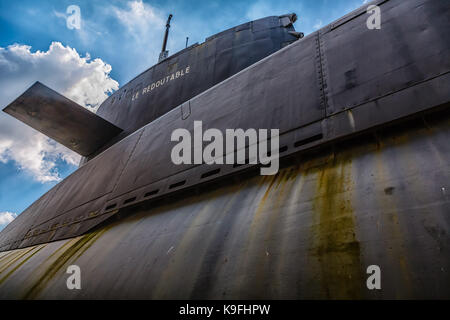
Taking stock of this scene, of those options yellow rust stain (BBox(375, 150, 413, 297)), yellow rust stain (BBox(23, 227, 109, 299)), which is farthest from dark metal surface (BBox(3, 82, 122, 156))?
yellow rust stain (BBox(375, 150, 413, 297))

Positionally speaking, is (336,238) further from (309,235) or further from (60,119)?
(60,119)

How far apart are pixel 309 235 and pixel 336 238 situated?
6.9 inches

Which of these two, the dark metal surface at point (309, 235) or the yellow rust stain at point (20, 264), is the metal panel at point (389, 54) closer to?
the dark metal surface at point (309, 235)

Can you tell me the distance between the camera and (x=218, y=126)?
3.53m

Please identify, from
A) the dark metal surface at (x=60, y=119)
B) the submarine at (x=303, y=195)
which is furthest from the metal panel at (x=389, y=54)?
the dark metal surface at (x=60, y=119)

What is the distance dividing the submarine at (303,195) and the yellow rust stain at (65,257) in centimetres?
3

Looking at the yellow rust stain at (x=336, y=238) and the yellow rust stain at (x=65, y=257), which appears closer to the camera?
the yellow rust stain at (x=336, y=238)

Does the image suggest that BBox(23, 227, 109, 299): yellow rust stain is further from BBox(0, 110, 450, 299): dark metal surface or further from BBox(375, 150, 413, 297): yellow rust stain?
BBox(375, 150, 413, 297): yellow rust stain

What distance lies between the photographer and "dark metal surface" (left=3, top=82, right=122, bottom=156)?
6113 mm

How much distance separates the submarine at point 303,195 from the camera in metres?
1.45

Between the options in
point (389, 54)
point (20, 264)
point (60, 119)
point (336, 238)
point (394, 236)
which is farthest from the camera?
point (60, 119)

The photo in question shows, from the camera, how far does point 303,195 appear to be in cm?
208

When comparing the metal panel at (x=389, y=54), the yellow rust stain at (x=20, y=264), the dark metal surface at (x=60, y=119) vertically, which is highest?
the dark metal surface at (x=60, y=119)

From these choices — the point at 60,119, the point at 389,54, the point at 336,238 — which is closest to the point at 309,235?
the point at 336,238
